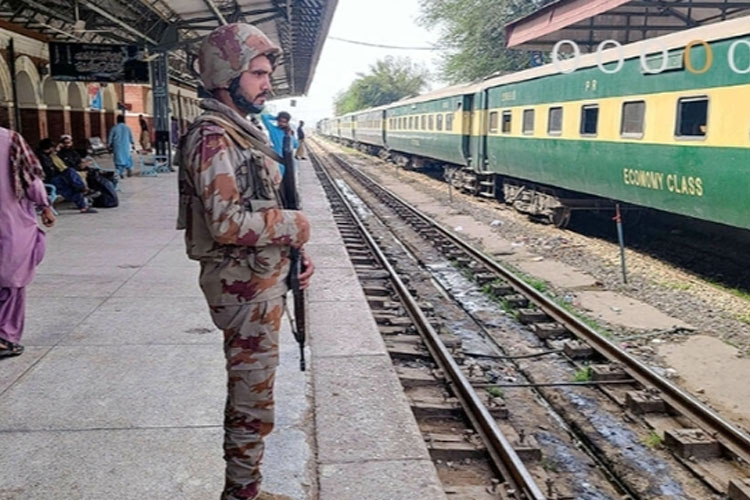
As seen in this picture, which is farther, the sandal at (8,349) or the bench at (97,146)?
the bench at (97,146)

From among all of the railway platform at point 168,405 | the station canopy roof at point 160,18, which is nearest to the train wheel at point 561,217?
the station canopy roof at point 160,18

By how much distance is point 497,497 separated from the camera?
151 inches

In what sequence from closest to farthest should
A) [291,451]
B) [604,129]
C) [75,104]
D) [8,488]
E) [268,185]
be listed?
1. [268,185]
2. [8,488]
3. [291,451]
4. [604,129]
5. [75,104]

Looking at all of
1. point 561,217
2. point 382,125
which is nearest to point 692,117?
point 561,217

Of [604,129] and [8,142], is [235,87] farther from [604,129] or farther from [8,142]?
[604,129]

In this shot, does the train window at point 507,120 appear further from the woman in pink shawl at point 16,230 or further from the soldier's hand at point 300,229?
the soldier's hand at point 300,229

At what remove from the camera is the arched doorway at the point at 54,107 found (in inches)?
781

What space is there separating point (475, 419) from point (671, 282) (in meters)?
5.54

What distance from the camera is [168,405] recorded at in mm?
4141

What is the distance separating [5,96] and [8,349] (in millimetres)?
13535

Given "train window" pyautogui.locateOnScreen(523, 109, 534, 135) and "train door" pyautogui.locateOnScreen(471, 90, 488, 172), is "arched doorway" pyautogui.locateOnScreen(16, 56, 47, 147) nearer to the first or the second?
"train door" pyautogui.locateOnScreen(471, 90, 488, 172)

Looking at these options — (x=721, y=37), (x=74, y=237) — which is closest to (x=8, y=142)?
(x=74, y=237)

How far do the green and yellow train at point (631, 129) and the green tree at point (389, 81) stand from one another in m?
66.9

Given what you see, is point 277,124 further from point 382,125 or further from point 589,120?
point 382,125
